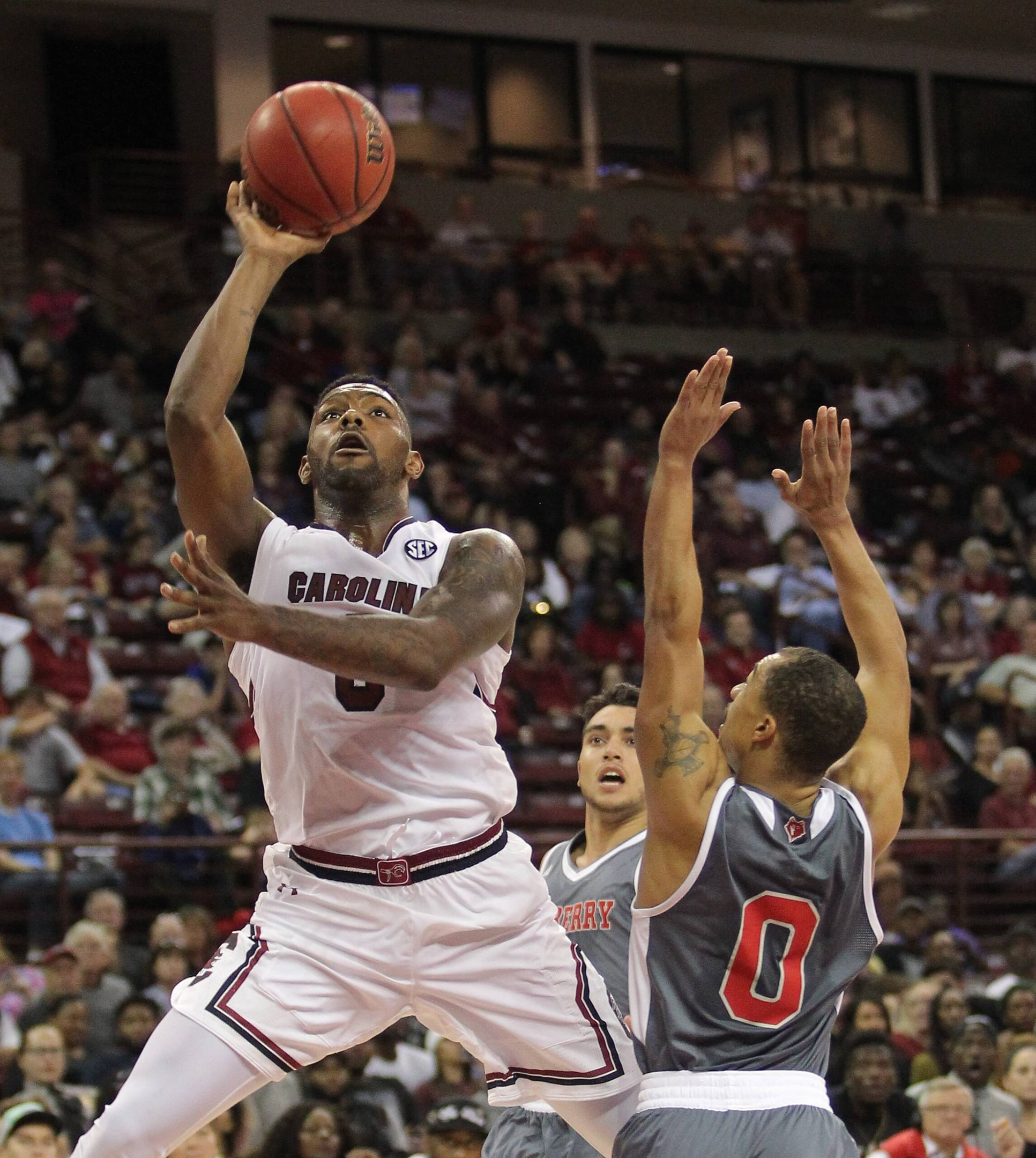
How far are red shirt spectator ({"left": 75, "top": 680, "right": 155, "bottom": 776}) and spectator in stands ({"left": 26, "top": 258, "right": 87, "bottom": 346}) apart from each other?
5.07 metres

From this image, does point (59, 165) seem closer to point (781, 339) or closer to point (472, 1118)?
point (781, 339)

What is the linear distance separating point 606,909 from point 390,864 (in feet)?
3.39

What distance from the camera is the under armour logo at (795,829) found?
12.6 feet

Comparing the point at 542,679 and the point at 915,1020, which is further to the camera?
the point at 542,679

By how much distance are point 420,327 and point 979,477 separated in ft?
17.4

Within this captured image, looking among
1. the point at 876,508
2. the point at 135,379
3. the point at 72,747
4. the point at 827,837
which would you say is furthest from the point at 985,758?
the point at 827,837

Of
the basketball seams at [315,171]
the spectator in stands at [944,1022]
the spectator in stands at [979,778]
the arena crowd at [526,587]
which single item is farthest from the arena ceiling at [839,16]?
the basketball seams at [315,171]

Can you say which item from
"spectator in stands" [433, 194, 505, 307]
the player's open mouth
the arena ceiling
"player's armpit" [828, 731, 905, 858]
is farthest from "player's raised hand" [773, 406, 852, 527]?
the arena ceiling

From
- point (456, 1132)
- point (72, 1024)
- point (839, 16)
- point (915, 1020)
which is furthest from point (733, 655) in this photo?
point (839, 16)

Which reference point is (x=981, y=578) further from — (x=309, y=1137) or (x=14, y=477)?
(x=309, y=1137)

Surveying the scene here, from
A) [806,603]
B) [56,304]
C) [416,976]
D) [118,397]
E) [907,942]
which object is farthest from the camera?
[56,304]

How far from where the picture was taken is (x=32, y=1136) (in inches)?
251

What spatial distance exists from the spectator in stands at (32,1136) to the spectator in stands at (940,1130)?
3247 millimetres

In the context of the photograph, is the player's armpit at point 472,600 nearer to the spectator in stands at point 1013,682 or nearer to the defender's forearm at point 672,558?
→ the defender's forearm at point 672,558
